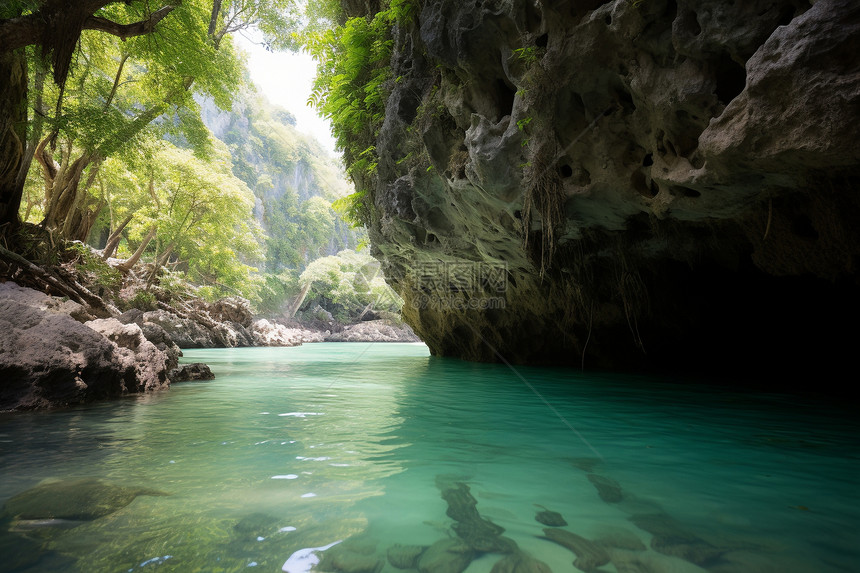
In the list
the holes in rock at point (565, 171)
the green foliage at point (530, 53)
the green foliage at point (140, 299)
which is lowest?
the green foliage at point (140, 299)

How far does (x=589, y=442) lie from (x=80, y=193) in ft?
55.5

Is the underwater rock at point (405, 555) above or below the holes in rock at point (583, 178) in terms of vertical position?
below

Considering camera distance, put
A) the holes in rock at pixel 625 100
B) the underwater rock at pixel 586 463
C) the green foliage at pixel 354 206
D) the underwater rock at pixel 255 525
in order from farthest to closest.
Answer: the green foliage at pixel 354 206, the holes in rock at pixel 625 100, the underwater rock at pixel 586 463, the underwater rock at pixel 255 525

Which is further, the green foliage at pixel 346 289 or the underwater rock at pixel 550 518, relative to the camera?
the green foliage at pixel 346 289

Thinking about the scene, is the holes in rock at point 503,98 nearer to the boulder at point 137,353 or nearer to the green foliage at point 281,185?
the boulder at point 137,353

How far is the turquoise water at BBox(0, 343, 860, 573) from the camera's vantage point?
1805mm

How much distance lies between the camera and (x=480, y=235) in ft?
28.3

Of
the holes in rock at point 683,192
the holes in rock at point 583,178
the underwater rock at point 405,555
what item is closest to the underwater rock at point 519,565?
the underwater rock at point 405,555

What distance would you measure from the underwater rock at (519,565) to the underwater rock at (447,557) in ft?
0.38

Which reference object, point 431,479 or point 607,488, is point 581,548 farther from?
point 431,479

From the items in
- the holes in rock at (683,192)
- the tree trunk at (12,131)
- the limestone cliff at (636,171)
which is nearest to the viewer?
the limestone cliff at (636,171)

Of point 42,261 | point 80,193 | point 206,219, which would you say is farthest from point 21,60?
point 206,219

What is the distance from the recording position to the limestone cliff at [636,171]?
3.63 metres

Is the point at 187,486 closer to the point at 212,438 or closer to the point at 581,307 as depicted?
the point at 212,438
